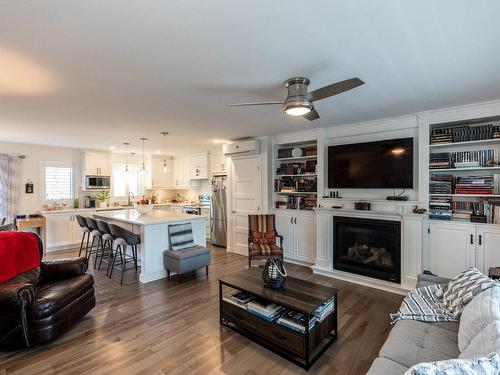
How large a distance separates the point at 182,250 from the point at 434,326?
334 centimetres

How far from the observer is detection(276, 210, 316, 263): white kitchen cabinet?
4855mm

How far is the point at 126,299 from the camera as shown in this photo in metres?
3.46

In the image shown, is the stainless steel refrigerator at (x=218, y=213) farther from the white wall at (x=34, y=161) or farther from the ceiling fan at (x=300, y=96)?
the ceiling fan at (x=300, y=96)

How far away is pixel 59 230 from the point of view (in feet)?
19.7

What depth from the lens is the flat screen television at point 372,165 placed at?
3.75 m

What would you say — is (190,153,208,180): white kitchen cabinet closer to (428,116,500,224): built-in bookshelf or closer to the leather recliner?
the leather recliner

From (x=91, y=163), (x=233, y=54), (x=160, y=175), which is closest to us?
(x=233, y=54)

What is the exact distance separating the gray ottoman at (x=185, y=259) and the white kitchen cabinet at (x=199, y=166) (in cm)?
313

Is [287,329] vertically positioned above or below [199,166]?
below

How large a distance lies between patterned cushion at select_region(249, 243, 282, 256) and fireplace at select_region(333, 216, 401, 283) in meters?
0.95

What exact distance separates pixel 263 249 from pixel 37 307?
2989mm

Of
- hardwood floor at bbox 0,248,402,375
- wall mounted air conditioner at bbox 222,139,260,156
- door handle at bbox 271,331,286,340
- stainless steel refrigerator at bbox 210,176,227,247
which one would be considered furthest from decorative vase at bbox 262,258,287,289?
stainless steel refrigerator at bbox 210,176,227,247

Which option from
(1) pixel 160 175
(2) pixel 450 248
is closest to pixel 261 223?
(2) pixel 450 248

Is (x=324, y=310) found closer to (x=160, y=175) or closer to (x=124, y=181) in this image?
(x=160, y=175)
